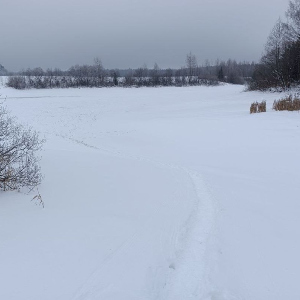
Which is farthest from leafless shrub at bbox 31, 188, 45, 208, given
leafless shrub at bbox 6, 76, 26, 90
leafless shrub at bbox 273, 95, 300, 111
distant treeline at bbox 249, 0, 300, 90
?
leafless shrub at bbox 6, 76, 26, 90

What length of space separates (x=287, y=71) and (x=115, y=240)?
124ft

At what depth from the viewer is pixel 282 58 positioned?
36969mm

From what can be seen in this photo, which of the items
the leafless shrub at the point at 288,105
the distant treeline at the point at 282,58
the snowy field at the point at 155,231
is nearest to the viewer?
the snowy field at the point at 155,231

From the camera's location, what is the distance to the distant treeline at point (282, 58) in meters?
35.4

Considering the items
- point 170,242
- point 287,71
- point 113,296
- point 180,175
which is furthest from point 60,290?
point 287,71

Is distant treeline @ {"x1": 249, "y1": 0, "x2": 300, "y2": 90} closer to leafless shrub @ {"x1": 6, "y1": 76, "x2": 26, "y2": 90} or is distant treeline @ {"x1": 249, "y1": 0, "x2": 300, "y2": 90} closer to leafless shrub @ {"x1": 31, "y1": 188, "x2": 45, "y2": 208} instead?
leafless shrub @ {"x1": 31, "y1": 188, "x2": 45, "y2": 208}

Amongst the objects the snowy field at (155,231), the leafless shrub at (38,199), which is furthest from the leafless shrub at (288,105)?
the leafless shrub at (38,199)

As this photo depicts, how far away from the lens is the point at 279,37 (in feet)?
129

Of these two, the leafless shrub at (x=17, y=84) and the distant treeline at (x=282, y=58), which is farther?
the leafless shrub at (x=17, y=84)

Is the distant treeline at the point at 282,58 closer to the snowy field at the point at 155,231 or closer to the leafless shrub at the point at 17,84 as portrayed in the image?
the snowy field at the point at 155,231

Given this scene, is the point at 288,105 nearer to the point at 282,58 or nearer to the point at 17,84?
the point at 282,58

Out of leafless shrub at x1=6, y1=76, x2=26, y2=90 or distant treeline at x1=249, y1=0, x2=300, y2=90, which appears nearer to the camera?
distant treeline at x1=249, y1=0, x2=300, y2=90

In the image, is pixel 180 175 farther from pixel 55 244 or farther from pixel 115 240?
pixel 55 244

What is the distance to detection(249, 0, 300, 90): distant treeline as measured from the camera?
116 ft
